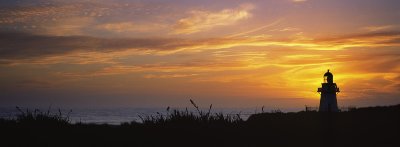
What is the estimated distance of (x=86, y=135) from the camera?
32.5ft

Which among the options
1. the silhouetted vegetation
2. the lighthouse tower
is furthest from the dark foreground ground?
the lighthouse tower

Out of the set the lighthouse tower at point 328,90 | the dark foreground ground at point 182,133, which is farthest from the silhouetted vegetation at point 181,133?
the lighthouse tower at point 328,90

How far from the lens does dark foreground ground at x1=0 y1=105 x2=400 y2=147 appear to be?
31.2 feet

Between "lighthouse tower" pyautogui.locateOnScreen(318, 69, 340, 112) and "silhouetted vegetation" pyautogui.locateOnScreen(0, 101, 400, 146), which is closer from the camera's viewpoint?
"silhouetted vegetation" pyautogui.locateOnScreen(0, 101, 400, 146)

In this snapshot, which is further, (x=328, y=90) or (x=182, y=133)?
(x=328, y=90)

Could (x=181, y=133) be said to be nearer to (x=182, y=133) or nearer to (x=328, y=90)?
(x=182, y=133)

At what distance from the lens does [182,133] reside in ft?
33.7

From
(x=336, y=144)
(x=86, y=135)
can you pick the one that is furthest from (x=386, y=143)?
(x=86, y=135)

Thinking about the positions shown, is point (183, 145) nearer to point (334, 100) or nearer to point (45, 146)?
point (45, 146)

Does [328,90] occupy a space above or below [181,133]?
above

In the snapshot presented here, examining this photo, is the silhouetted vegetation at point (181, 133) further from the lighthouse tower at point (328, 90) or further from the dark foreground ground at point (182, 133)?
the lighthouse tower at point (328, 90)

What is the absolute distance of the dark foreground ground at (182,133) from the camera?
9.50m

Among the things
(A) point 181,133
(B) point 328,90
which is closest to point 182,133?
(A) point 181,133

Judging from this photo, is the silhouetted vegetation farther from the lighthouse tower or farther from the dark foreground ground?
the lighthouse tower
